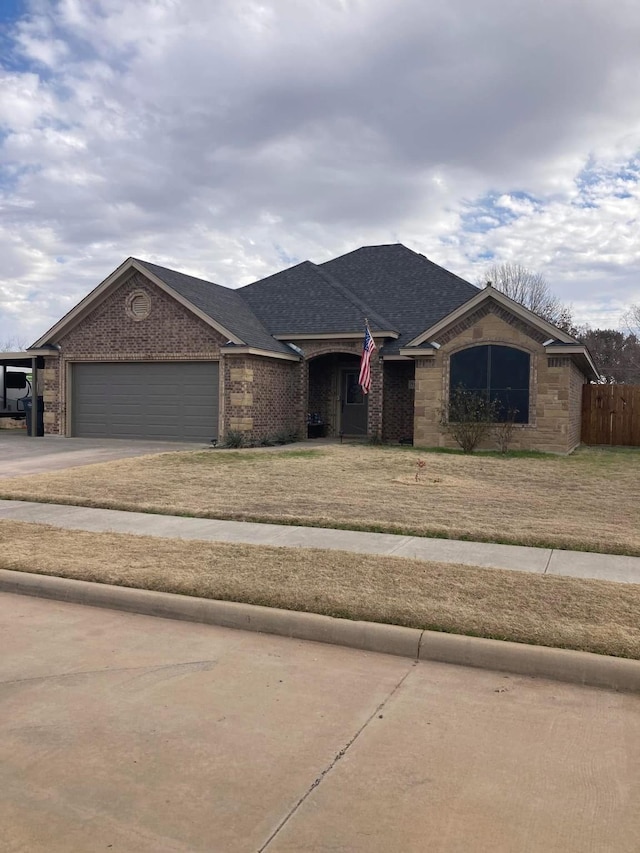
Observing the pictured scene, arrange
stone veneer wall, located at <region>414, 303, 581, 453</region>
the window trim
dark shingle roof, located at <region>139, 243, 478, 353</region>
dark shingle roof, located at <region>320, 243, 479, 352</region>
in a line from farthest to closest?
dark shingle roof, located at <region>320, 243, 479, 352</region> → dark shingle roof, located at <region>139, 243, 478, 353</region> → the window trim → stone veneer wall, located at <region>414, 303, 581, 453</region>

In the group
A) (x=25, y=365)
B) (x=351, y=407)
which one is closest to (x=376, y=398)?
(x=351, y=407)

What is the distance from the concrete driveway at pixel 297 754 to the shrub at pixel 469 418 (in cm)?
1401

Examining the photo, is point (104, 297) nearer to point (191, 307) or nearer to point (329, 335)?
point (191, 307)

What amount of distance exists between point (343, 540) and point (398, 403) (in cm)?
1463

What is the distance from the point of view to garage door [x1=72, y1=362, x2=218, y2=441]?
21.1 meters

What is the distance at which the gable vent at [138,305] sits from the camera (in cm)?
2158

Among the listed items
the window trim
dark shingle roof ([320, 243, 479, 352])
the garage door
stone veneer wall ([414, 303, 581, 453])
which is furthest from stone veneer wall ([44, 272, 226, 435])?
the window trim

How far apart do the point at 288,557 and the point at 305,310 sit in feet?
56.4

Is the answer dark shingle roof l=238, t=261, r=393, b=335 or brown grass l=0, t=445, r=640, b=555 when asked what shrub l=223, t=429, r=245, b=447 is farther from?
dark shingle roof l=238, t=261, r=393, b=335

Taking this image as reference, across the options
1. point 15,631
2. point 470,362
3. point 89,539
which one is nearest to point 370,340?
point 470,362

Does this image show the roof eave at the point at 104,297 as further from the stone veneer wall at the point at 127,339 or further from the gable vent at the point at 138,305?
the gable vent at the point at 138,305

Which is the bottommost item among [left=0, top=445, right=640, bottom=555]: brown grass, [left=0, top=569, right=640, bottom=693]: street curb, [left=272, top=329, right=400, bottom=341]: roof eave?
[left=0, top=569, right=640, bottom=693]: street curb

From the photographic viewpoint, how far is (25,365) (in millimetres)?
30797

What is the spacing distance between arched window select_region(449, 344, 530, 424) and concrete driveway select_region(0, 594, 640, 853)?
14.8m
